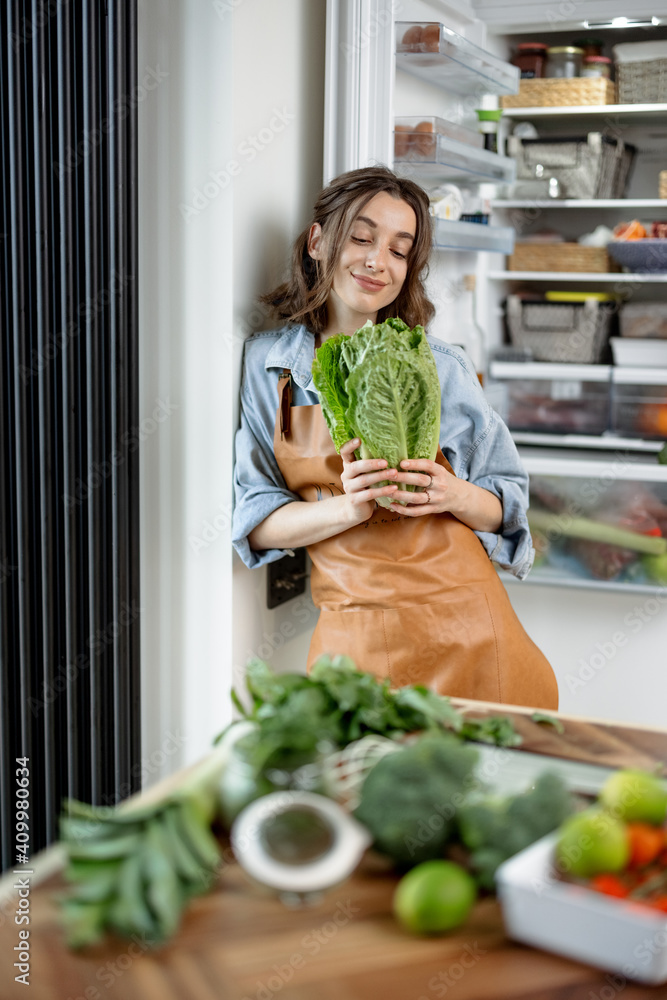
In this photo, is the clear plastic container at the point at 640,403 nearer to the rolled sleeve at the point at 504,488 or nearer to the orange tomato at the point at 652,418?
the orange tomato at the point at 652,418

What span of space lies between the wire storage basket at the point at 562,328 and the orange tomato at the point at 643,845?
2.67 metres

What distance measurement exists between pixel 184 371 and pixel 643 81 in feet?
6.86

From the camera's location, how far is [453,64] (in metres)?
2.57

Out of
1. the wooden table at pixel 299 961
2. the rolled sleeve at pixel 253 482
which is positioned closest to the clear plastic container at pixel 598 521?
the rolled sleeve at pixel 253 482

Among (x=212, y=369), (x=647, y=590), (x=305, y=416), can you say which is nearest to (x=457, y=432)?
(x=305, y=416)

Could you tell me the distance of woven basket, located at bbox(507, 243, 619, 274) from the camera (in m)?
3.35

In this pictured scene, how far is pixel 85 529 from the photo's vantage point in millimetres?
1793

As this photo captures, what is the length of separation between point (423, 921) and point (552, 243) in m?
2.92

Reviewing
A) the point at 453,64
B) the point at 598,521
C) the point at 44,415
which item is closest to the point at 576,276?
the point at 598,521

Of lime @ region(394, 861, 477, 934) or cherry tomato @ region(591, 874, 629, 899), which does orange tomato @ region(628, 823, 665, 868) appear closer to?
cherry tomato @ region(591, 874, 629, 899)

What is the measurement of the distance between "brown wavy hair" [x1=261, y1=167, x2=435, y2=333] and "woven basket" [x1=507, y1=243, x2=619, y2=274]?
1.47 metres

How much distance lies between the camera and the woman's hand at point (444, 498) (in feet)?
5.77

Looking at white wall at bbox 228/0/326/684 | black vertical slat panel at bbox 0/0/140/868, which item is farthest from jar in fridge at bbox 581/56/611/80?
black vertical slat panel at bbox 0/0/140/868

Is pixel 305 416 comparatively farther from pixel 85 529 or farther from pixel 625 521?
pixel 625 521
